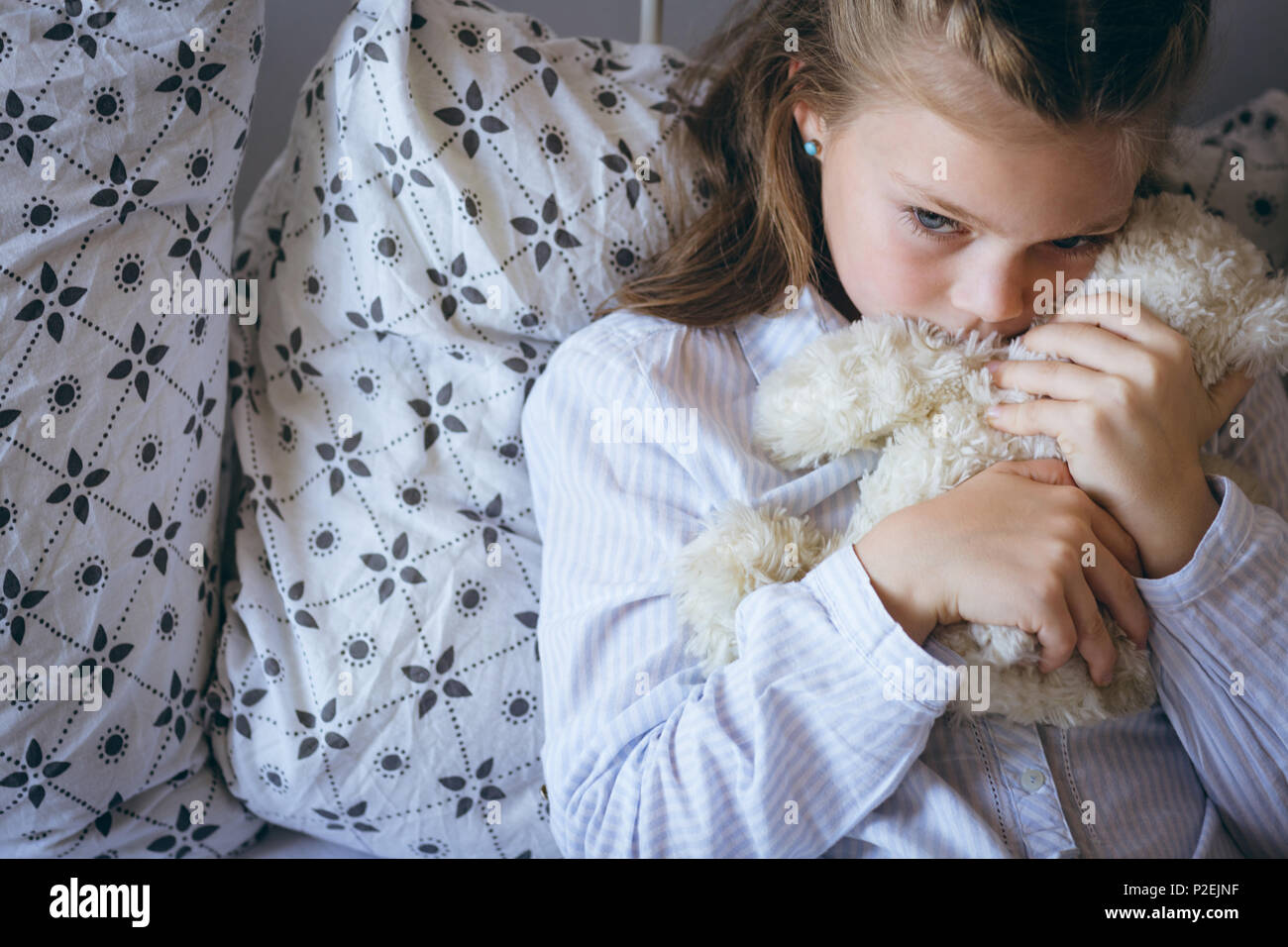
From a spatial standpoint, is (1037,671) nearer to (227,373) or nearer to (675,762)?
(675,762)

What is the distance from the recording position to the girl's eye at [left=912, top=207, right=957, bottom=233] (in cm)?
70

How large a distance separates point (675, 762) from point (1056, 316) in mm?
457

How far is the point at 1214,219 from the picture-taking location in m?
0.74

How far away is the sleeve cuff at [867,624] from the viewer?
A: 607 mm

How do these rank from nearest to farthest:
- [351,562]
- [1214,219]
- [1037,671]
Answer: [1037,671] < [1214,219] < [351,562]

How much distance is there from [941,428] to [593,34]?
0.78 m

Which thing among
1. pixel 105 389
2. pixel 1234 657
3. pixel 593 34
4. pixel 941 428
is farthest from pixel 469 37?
pixel 1234 657

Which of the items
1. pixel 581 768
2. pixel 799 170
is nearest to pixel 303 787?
pixel 581 768

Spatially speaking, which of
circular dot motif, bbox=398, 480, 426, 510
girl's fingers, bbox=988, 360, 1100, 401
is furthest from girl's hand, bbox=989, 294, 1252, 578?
circular dot motif, bbox=398, 480, 426, 510

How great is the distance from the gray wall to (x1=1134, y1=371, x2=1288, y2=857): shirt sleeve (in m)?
0.65

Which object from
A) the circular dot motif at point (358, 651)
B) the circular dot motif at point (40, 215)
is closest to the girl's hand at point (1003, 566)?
the circular dot motif at point (358, 651)

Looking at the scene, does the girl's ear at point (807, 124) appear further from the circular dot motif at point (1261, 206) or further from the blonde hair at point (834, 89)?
the circular dot motif at point (1261, 206)

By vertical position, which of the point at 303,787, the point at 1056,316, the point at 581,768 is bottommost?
the point at 303,787

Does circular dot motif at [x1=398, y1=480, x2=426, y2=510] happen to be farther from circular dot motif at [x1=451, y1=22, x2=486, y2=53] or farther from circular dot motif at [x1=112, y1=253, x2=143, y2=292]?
circular dot motif at [x1=451, y1=22, x2=486, y2=53]
